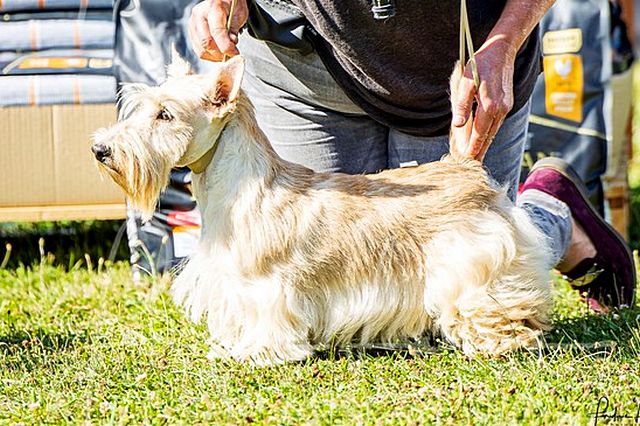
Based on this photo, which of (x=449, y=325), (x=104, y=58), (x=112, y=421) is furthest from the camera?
(x=104, y=58)

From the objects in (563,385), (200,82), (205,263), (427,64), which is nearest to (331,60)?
(427,64)

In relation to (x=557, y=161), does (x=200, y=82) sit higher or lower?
higher

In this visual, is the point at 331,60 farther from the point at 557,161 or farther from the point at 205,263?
the point at 557,161

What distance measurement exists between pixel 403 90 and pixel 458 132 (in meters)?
0.27

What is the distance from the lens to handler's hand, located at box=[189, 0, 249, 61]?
9.89 feet

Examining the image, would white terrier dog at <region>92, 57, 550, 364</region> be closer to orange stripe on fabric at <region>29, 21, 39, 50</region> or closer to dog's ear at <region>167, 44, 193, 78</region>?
dog's ear at <region>167, 44, 193, 78</region>

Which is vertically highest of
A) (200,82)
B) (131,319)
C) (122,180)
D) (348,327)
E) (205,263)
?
(200,82)

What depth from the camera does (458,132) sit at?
3.15 m

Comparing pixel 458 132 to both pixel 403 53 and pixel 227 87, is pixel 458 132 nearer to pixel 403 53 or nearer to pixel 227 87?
pixel 403 53

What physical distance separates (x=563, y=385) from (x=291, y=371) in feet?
2.57

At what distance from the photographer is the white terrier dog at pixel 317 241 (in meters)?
2.95

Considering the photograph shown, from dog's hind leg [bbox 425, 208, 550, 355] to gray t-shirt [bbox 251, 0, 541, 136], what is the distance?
487mm

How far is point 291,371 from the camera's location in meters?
2.97

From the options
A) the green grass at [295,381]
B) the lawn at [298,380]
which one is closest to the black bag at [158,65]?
the lawn at [298,380]
